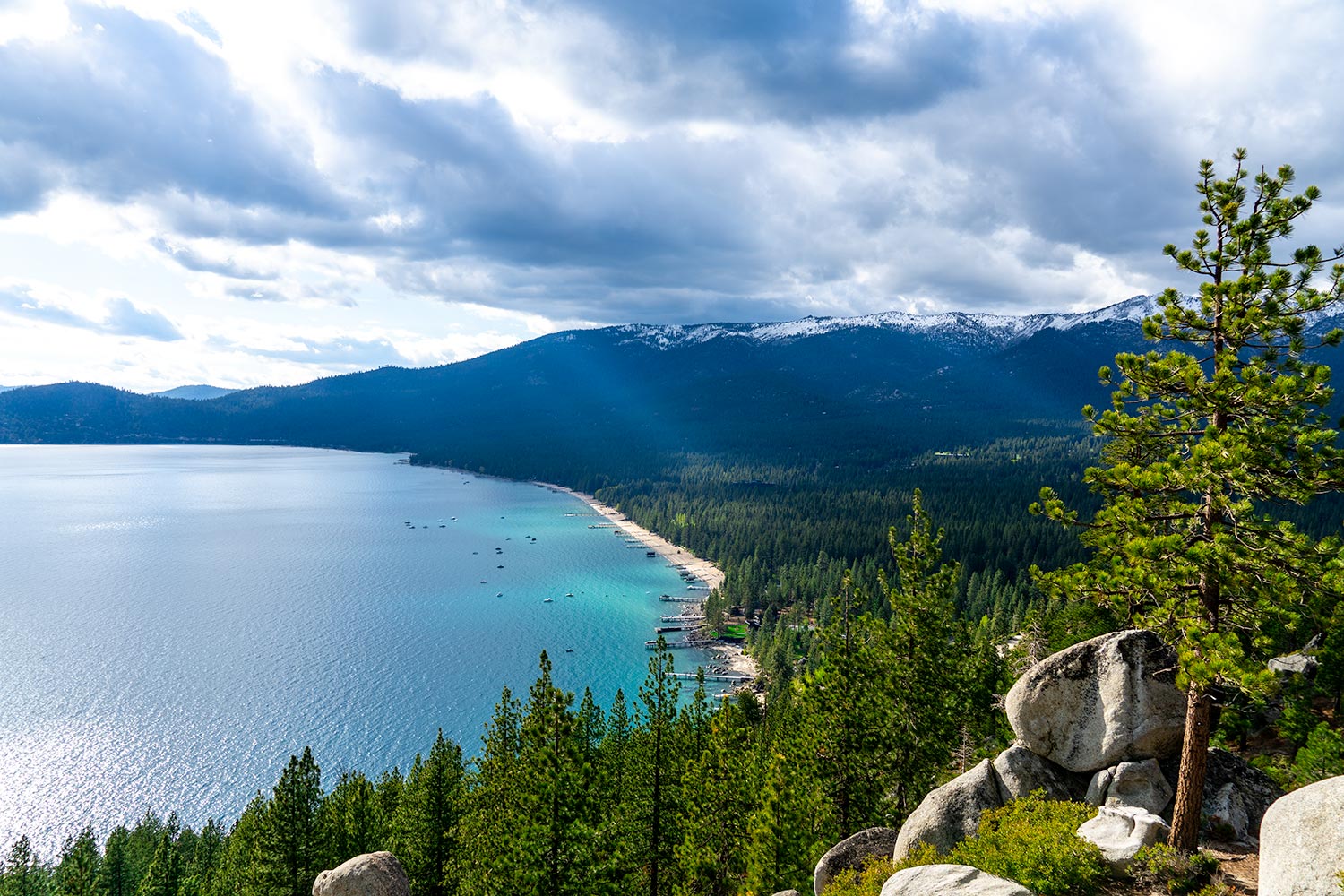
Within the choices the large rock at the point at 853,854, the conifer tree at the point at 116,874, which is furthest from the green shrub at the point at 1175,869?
the conifer tree at the point at 116,874

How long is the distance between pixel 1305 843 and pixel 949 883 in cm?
718

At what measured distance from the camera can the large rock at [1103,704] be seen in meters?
22.7

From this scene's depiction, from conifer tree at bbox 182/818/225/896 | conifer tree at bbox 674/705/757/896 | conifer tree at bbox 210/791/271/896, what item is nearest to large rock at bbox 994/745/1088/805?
conifer tree at bbox 674/705/757/896

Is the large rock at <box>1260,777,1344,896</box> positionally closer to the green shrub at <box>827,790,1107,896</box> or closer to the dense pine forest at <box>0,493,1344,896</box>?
the green shrub at <box>827,790,1107,896</box>

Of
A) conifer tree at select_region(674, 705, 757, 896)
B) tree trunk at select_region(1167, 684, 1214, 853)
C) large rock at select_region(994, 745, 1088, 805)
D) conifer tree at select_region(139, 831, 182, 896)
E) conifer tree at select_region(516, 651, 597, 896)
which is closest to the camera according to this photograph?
tree trunk at select_region(1167, 684, 1214, 853)

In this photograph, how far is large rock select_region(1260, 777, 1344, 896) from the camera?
13.7m

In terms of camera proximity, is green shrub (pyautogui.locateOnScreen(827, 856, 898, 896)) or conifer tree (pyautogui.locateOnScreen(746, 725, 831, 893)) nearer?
green shrub (pyautogui.locateOnScreen(827, 856, 898, 896))

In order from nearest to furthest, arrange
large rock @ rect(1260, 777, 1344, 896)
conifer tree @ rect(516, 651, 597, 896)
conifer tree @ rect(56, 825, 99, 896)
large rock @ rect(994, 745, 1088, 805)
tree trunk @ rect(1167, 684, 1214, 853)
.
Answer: large rock @ rect(1260, 777, 1344, 896), tree trunk @ rect(1167, 684, 1214, 853), large rock @ rect(994, 745, 1088, 805), conifer tree @ rect(516, 651, 597, 896), conifer tree @ rect(56, 825, 99, 896)

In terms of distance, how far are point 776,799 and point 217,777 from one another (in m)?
80.6

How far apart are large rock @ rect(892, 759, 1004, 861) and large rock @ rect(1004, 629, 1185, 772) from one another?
2.46 metres

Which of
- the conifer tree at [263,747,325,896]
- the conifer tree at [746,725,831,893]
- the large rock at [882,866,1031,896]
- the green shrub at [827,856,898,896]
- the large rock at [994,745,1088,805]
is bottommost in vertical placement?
the conifer tree at [263,747,325,896]

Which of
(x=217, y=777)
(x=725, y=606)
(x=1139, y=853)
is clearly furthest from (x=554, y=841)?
(x=725, y=606)

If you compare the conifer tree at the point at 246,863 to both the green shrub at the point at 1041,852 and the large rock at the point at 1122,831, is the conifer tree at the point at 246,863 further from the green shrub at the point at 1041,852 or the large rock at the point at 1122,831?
the large rock at the point at 1122,831

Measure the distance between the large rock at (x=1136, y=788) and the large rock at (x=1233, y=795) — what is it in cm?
65
